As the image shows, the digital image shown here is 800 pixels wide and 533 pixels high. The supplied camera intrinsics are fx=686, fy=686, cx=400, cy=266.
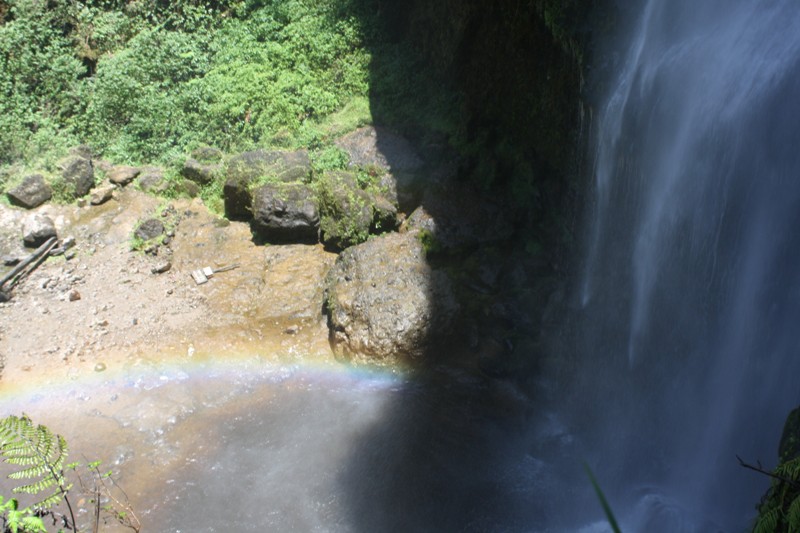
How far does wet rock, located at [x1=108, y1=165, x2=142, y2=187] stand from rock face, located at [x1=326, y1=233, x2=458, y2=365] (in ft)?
13.9

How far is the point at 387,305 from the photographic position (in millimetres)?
8391

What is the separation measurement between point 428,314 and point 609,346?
2113 millimetres

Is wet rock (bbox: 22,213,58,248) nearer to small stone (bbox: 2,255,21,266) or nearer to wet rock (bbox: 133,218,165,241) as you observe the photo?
small stone (bbox: 2,255,21,266)

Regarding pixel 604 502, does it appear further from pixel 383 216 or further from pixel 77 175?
pixel 77 175

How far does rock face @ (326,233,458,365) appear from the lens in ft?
26.8

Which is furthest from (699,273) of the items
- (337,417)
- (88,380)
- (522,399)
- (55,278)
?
(55,278)

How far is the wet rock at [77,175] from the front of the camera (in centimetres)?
1063

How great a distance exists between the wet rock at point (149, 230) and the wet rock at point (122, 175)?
1218 millimetres

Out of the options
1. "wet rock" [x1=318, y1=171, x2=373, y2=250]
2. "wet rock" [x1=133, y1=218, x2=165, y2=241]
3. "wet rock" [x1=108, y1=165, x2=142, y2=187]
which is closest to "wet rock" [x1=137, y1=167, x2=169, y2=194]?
"wet rock" [x1=108, y1=165, x2=142, y2=187]

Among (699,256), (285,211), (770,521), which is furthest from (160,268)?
(770,521)

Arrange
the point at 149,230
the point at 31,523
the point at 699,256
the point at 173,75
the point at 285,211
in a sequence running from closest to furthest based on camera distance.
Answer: the point at 31,523 → the point at 699,256 → the point at 285,211 → the point at 149,230 → the point at 173,75

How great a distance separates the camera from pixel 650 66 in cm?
640

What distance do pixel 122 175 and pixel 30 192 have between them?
134cm

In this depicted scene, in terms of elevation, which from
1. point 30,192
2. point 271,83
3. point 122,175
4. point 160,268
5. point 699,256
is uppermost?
point 271,83
